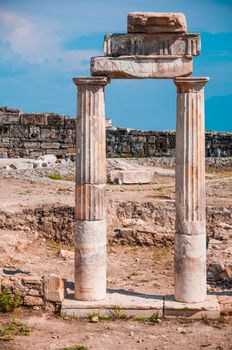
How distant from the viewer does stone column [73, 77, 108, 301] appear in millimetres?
11172

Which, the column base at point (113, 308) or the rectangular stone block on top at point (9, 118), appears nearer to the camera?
the column base at point (113, 308)

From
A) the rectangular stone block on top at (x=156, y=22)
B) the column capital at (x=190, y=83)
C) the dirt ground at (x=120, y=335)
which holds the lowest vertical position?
the dirt ground at (x=120, y=335)

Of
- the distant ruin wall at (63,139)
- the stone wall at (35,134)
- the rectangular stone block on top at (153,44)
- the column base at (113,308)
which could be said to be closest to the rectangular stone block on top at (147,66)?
the rectangular stone block on top at (153,44)

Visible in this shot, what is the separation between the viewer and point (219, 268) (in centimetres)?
1293

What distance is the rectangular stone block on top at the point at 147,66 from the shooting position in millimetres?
11023

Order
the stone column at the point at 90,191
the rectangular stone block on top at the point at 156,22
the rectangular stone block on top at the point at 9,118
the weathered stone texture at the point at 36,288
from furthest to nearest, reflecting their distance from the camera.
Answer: the rectangular stone block on top at the point at 9,118, the weathered stone texture at the point at 36,288, the stone column at the point at 90,191, the rectangular stone block on top at the point at 156,22

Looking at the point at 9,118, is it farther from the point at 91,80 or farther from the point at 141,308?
the point at 141,308

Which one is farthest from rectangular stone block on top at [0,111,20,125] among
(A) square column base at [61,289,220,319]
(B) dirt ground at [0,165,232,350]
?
(A) square column base at [61,289,220,319]

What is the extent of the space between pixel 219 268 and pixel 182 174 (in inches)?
103

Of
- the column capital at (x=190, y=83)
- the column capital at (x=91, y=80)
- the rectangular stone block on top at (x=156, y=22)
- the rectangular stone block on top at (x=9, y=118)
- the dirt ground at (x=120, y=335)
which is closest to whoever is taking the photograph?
the dirt ground at (x=120, y=335)

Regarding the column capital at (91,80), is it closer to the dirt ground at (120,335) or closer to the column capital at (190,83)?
the column capital at (190,83)

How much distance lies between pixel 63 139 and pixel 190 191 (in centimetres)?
1713

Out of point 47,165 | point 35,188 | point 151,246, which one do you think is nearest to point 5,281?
point 151,246

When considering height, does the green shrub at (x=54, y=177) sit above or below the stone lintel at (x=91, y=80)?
below
